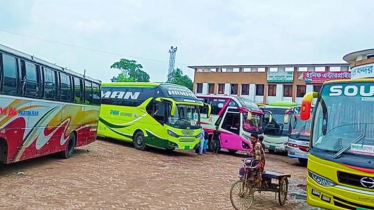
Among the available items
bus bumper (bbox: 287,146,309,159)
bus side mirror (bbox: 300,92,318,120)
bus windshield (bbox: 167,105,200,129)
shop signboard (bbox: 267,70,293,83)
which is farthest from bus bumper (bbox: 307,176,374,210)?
shop signboard (bbox: 267,70,293,83)

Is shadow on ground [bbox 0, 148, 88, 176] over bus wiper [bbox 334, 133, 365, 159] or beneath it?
beneath

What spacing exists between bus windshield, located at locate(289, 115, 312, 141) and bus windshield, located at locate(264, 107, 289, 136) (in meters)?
2.64

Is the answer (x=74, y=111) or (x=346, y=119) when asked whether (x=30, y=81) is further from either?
(x=346, y=119)

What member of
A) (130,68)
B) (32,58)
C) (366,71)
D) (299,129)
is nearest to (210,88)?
(130,68)

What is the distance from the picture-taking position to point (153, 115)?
1673 centimetres

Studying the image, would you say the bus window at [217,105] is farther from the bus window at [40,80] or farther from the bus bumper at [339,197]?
the bus bumper at [339,197]

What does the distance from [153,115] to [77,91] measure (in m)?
4.50

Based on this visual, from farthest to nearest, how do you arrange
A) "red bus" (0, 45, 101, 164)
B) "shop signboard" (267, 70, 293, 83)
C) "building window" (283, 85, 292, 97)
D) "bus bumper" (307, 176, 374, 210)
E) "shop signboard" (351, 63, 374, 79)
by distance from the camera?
1. "building window" (283, 85, 292, 97)
2. "shop signboard" (267, 70, 293, 83)
3. "shop signboard" (351, 63, 374, 79)
4. "red bus" (0, 45, 101, 164)
5. "bus bumper" (307, 176, 374, 210)

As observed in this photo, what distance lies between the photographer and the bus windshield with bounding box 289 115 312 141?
54.5ft

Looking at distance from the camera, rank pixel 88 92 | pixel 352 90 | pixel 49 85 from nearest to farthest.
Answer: pixel 352 90 < pixel 49 85 < pixel 88 92

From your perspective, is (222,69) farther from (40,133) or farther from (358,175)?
(358,175)

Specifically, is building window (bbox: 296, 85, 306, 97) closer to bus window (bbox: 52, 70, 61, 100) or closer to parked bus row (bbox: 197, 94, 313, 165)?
parked bus row (bbox: 197, 94, 313, 165)

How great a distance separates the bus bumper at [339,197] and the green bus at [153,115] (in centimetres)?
955

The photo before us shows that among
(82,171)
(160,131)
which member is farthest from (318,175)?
(160,131)
